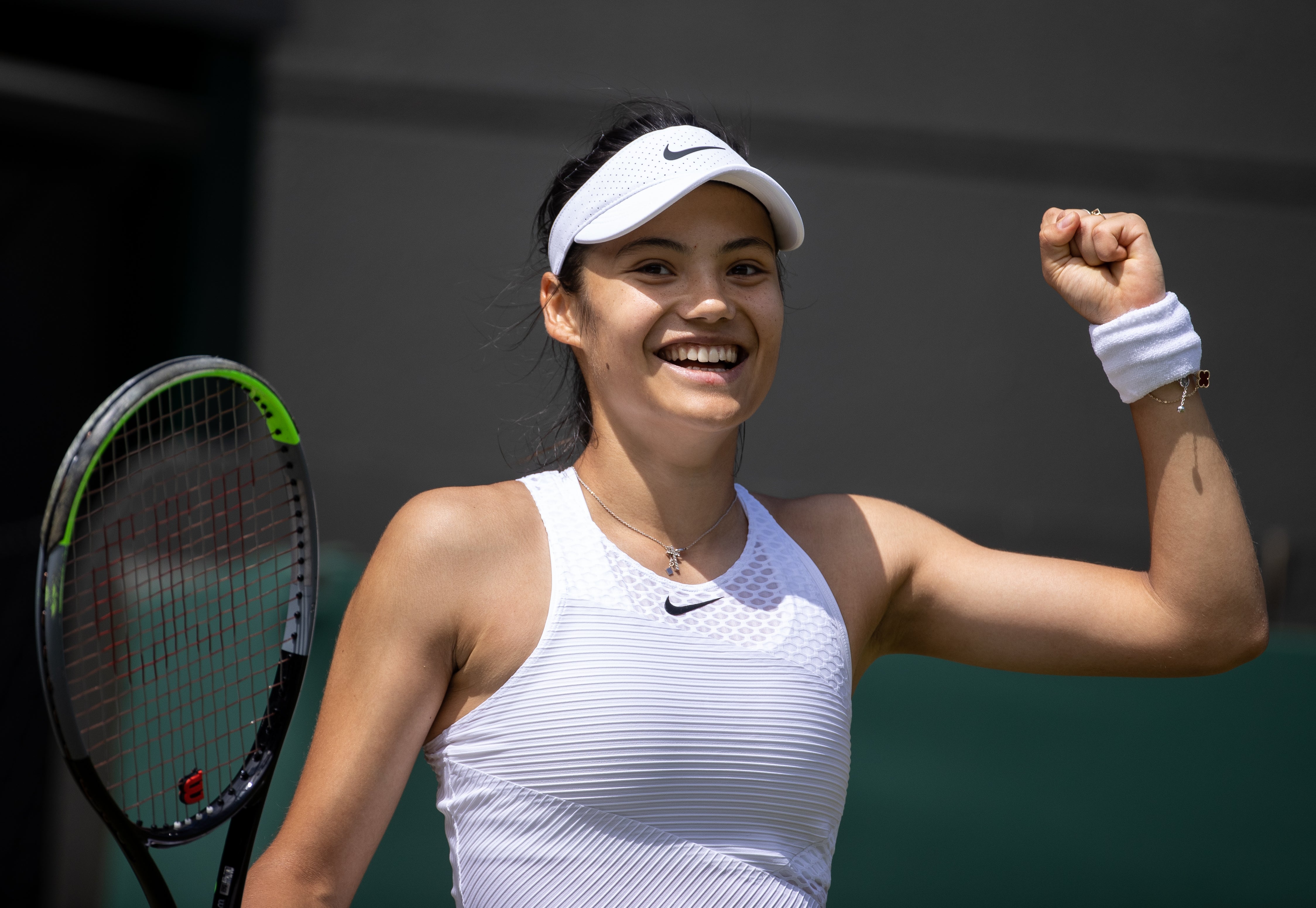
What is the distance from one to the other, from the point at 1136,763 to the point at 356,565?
2323 millimetres

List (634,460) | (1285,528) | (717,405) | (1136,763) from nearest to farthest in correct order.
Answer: (717,405)
(634,460)
(1136,763)
(1285,528)

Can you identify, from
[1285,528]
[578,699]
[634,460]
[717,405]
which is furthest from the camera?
[1285,528]

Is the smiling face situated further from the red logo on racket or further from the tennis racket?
the red logo on racket

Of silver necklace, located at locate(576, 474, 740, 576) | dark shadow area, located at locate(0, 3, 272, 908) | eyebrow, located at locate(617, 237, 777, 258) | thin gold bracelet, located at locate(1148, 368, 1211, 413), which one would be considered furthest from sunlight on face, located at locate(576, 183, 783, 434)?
dark shadow area, located at locate(0, 3, 272, 908)

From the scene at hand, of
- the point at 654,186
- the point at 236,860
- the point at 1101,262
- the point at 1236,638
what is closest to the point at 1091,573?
the point at 1236,638

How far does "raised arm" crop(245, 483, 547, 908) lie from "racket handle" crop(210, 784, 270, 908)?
86 mm

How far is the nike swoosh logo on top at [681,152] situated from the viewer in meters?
1.75

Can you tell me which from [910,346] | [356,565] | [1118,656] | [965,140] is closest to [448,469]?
[356,565]

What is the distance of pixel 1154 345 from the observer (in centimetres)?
172

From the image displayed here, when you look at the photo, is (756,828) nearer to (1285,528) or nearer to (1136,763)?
(1136,763)

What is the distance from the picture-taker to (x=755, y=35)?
4.32 metres

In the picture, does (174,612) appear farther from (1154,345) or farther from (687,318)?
(1154,345)

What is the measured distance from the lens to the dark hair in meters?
1.86

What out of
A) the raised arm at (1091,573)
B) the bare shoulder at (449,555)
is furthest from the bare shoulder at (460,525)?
the raised arm at (1091,573)
